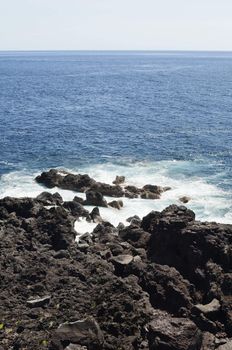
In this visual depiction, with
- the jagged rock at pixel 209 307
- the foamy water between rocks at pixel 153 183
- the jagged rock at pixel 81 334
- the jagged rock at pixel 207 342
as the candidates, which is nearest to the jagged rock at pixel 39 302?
the jagged rock at pixel 81 334

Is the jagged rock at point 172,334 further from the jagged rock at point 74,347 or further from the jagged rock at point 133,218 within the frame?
the jagged rock at point 133,218

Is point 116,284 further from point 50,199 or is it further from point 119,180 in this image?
point 119,180

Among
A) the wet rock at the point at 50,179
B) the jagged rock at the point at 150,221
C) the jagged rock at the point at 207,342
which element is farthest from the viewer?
the wet rock at the point at 50,179

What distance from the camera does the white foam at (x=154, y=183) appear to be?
5243cm

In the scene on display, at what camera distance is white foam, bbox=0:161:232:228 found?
52434 mm

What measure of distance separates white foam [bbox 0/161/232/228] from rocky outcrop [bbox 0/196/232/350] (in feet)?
25.5

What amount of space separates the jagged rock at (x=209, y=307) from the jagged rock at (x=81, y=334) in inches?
255

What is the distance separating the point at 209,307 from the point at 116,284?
249 inches

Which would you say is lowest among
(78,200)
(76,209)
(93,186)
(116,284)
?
(78,200)

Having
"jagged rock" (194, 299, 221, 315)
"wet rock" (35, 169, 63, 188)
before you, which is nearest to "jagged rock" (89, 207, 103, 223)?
"wet rock" (35, 169, 63, 188)

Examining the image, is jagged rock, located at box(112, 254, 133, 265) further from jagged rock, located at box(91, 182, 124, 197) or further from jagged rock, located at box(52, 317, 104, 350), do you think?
jagged rock, located at box(91, 182, 124, 197)

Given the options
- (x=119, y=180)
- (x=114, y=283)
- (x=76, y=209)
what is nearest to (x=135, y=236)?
(x=114, y=283)

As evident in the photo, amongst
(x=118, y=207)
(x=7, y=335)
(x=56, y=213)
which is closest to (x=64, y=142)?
(x=118, y=207)

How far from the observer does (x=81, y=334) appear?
84.0 ft
